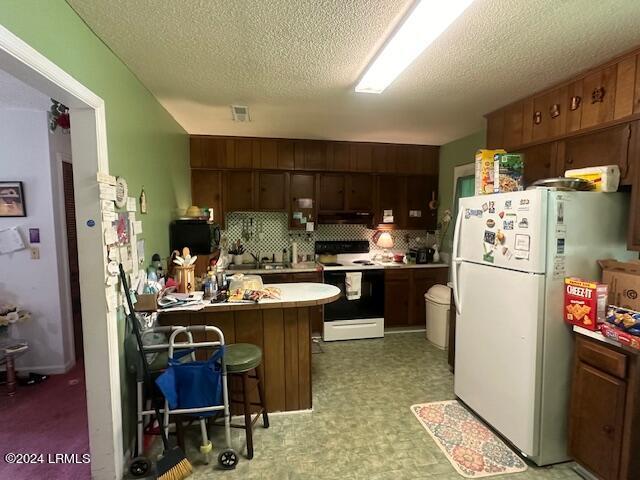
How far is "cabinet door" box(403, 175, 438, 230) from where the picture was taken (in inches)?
173

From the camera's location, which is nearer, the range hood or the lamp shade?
the range hood

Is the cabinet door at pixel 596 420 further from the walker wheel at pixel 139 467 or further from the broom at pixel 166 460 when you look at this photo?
the walker wheel at pixel 139 467

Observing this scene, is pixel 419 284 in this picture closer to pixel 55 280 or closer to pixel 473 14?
pixel 473 14

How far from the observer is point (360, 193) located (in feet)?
14.0

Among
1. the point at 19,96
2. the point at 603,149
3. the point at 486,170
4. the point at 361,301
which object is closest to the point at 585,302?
the point at 603,149

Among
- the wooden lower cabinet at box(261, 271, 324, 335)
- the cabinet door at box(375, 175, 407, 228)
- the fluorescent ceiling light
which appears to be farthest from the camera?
A: the cabinet door at box(375, 175, 407, 228)

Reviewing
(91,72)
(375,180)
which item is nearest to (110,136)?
(91,72)

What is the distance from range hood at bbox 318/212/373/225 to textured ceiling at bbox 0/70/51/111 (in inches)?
115

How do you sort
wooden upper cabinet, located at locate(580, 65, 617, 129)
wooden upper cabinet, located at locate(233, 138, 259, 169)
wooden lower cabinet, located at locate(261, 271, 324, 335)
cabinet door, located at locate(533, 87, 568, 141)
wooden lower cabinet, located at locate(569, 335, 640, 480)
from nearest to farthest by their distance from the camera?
wooden lower cabinet, located at locate(569, 335, 640, 480) < wooden upper cabinet, located at locate(580, 65, 617, 129) < cabinet door, located at locate(533, 87, 568, 141) < wooden lower cabinet, located at locate(261, 271, 324, 335) < wooden upper cabinet, located at locate(233, 138, 259, 169)

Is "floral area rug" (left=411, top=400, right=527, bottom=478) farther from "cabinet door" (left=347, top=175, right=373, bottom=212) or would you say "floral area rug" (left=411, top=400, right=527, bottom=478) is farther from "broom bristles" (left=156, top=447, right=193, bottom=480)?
"cabinet door" (left=347, top=175, right=373, bottom=212)

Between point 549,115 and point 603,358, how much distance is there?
5.68 ft

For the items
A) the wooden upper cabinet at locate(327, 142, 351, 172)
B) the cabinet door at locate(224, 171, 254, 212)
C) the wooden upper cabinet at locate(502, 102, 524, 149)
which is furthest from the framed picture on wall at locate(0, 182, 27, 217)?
the wooden upper cabinet at locate(502, 102, 524, 149)

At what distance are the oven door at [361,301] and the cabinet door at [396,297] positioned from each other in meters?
0.11

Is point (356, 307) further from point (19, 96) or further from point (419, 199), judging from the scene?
point (19, 96)
